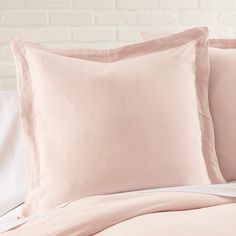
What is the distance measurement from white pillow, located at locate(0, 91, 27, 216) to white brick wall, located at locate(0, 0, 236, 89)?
1.33ft

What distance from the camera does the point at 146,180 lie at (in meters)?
1.61

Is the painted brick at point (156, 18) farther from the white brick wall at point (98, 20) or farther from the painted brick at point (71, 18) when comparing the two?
the painted brick at point (71, 18)

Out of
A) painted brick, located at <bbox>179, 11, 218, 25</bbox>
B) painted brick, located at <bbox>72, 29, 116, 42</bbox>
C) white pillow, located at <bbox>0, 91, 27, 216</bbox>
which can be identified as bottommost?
white pillow, located at <bbox>0, 91, 27, 216</bbox>

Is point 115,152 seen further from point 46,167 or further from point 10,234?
point 10,234

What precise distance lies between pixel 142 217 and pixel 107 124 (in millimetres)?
428

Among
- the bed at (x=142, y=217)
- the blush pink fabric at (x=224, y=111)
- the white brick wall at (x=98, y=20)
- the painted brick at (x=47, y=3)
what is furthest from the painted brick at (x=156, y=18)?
the bed at (x=142, y=217)

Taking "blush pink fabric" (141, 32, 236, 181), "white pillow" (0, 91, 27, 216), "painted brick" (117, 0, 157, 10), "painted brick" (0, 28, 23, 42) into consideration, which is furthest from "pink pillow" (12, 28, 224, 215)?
"painted brick" (117, 0, 157, 10)

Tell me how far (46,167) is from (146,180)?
27cm

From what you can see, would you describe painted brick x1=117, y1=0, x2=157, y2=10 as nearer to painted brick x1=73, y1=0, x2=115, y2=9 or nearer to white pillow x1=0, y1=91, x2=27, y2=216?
painted brick x1=73, y1=0, x2=115, y2=9

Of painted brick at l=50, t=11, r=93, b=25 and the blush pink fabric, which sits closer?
the blush pink fabric

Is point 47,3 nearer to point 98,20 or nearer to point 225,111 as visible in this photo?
point 98,20

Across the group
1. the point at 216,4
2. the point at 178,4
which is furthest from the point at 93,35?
the point at 216,4

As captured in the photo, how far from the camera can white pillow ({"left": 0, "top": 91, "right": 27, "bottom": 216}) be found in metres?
1.83

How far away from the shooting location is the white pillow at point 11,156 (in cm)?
183
